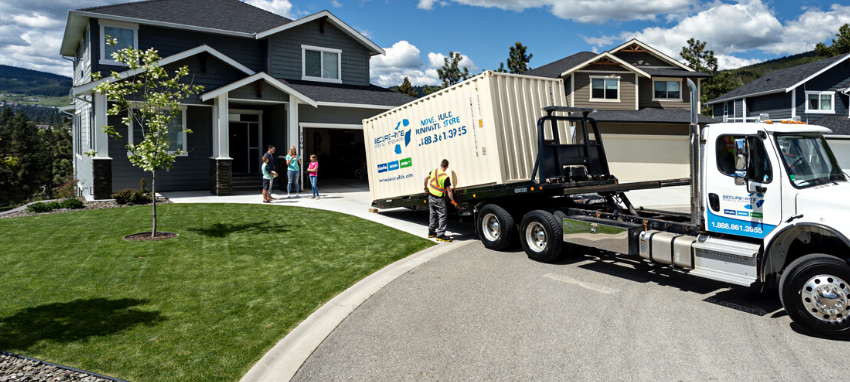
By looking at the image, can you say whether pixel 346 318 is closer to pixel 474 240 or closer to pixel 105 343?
pixel 105 343

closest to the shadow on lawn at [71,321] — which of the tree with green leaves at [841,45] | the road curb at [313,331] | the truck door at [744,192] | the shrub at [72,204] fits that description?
the road curb at [313,331]

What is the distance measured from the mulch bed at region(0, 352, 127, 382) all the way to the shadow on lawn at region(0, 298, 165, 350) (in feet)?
1.35

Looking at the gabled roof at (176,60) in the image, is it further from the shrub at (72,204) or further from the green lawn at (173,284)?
the green lawn at (173,284)

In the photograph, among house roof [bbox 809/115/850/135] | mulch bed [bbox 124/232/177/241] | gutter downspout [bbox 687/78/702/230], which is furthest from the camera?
house roof [bbox 809/115/850/135]

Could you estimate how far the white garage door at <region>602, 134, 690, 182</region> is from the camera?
2920 centimetres

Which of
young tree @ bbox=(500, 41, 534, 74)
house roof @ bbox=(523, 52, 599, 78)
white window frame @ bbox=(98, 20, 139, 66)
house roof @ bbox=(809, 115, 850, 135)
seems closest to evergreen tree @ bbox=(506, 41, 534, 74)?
young tree @ bbox=(500, 41, 534, 74)

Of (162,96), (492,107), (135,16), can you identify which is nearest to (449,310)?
(492,107)

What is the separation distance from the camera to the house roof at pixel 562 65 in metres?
32.2

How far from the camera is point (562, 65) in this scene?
111 feet

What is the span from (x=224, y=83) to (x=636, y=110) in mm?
21659

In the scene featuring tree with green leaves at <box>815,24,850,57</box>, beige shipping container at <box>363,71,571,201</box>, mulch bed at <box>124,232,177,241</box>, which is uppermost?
tree with green leaves at <box>815,24,850,57</box>

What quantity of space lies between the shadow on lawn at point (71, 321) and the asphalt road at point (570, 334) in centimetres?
239

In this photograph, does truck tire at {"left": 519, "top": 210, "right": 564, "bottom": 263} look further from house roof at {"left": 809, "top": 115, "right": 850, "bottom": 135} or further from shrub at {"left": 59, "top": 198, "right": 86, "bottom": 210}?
house roof at {"left": 809, "top": 115, "right": 850, "bottom": 135}

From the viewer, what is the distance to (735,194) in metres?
6.85
